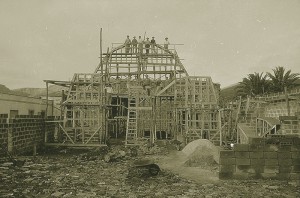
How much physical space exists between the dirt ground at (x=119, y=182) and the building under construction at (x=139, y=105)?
5293 millimetres

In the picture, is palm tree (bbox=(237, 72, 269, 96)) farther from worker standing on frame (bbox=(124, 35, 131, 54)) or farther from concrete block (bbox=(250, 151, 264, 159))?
concrete block (bbox=(250, 151, 264, 159))

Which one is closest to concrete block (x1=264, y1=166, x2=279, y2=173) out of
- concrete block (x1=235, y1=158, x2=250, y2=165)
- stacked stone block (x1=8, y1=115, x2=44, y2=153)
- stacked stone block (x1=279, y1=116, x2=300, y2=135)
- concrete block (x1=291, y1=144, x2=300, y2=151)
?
concrete block (x1=235, y1=158, x2=250, y2=165)

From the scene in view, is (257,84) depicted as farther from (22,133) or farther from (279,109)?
(22,133)

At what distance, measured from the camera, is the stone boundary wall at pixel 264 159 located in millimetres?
8664

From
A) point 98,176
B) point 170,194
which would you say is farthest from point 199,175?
point 98,176

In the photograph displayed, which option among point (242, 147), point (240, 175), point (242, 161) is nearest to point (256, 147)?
point (242, 147)

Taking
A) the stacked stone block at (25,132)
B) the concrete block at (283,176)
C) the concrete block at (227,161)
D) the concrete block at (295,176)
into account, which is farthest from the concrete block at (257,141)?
the stacked stone block at (25,132)

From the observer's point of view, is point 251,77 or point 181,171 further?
point 251,77

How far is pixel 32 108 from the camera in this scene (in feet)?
96.0

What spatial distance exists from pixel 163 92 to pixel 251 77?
2000 cm

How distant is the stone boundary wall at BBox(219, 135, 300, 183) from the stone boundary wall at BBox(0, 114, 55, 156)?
9220mm

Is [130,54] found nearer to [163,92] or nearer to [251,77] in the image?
[163,92]

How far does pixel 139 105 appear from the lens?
66.5 feet

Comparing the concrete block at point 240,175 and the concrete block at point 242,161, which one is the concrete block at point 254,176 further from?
the concrete block at point 242,161
